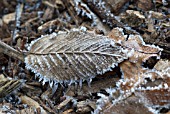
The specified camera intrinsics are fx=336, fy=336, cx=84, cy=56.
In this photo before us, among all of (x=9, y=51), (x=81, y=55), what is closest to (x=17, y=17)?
(x=9, y=51)

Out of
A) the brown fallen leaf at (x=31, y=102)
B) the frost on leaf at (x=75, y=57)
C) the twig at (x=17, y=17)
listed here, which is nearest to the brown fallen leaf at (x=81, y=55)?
the frost on leaf at (x=75, y=57)

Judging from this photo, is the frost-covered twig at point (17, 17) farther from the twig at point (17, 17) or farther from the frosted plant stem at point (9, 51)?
the frosted plant stem at point (9, 51)


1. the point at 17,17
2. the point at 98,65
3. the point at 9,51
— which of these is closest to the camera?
the point at 98,65

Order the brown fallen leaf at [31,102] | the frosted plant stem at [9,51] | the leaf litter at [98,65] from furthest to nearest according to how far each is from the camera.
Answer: the frosted plant stem at [9,51], the brown fallen leaf at [31,102], the leaf litter at [98,65]

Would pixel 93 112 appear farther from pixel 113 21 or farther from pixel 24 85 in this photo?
pixel 113 21

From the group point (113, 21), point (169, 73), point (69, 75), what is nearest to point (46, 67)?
point (69, 75)

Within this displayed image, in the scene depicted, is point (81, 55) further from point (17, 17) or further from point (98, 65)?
point (17, 17)

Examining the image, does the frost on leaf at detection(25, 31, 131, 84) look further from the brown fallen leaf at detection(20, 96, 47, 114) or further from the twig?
the twig

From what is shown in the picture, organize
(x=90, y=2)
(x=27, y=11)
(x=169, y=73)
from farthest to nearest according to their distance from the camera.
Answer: (x=27, y=11) → (x=90, y=2) → (x=169, y=73)
